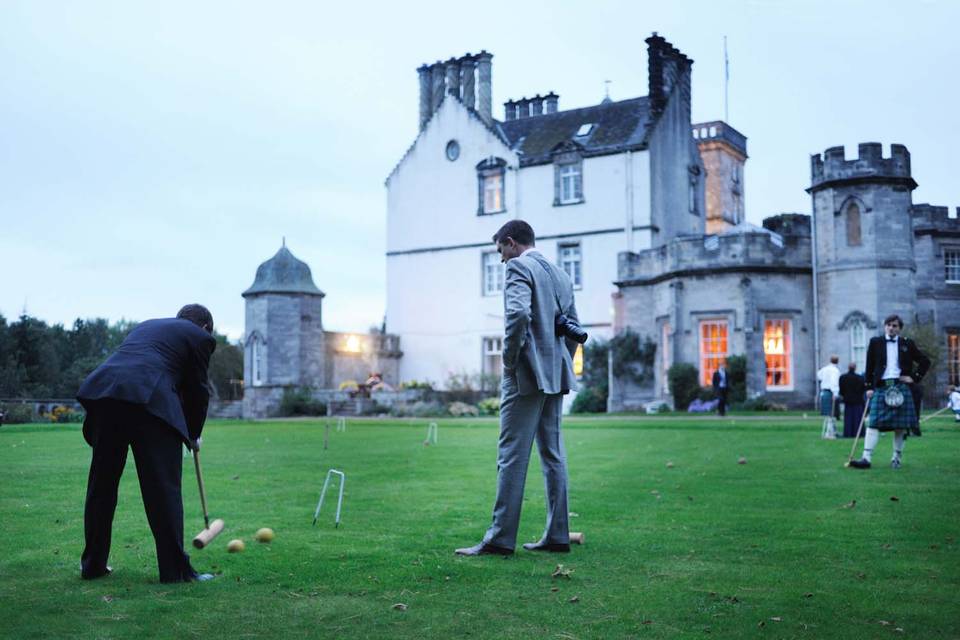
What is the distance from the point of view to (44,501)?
29.6ft

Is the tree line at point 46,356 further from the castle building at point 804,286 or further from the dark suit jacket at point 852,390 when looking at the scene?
the dark suit jacket at point 852,390

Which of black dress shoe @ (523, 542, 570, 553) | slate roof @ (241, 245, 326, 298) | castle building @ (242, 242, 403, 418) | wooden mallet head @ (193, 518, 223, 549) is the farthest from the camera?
slate roof @ (241, 245, 326, 298)

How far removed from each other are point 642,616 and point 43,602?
2.86 m

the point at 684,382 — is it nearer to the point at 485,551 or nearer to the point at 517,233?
the point at 517,233

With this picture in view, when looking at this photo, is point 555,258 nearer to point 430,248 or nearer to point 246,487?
point 430,248

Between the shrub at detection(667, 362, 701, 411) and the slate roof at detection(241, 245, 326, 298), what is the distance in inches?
630

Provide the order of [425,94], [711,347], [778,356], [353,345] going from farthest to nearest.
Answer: [425,94] < [353,345] < [711,347] < [778,356]

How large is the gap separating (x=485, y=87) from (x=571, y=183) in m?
6.04

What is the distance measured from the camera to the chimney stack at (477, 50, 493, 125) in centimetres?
4309

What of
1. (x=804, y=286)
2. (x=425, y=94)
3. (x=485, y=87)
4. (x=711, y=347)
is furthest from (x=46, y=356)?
(x=804, y=286)

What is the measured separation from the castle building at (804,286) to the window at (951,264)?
6.17 metres

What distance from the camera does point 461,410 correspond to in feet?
117

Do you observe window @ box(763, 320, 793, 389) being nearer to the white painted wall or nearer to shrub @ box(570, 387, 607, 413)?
shrub @ box(570, 387, 607, 413)

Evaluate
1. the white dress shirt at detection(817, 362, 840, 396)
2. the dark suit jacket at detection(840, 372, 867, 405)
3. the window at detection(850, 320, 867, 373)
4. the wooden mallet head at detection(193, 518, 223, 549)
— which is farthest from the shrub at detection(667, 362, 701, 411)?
the wooden mallet head at detection(193, 518, 223, 549)
